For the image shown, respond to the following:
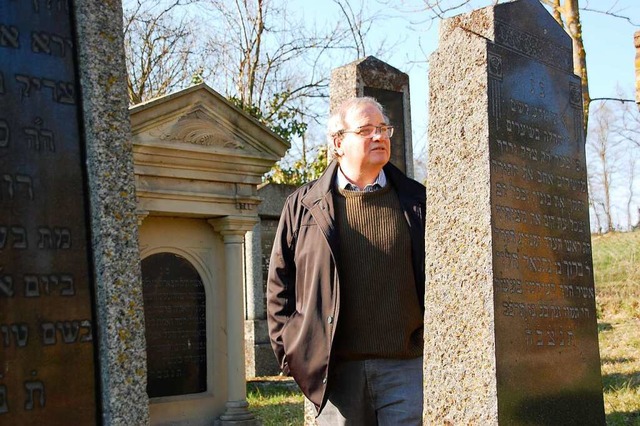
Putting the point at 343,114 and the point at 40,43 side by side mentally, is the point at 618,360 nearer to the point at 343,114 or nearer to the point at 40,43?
the point at 343,114

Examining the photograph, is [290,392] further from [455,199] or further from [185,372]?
[455,199]

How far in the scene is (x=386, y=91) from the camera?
806 cm

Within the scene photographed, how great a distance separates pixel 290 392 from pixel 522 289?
702cm

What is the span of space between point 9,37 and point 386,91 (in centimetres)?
538

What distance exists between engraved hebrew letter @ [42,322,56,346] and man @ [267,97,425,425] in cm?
149

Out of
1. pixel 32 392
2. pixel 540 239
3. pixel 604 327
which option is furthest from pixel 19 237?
Result: pixel 604 327

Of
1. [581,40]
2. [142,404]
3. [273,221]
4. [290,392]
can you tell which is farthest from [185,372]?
[581,40]

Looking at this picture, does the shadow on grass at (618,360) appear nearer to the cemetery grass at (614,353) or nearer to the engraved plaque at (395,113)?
the cemetery grass at (614,353)

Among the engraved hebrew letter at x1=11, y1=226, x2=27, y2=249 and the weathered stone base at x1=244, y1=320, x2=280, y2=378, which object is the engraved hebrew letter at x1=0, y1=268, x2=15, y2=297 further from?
the weathered stone base at x1=244, y1=320, x2=280, y2=378

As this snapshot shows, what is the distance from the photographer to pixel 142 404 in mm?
3182

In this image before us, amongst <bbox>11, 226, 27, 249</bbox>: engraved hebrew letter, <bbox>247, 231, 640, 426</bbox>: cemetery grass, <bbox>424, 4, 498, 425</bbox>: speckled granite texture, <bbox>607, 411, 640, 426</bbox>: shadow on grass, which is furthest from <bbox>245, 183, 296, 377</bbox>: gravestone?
<bbox>11, 226, 27, 249</bbox>: engraved hebrew letter

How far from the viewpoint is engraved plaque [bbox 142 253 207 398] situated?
850 cm

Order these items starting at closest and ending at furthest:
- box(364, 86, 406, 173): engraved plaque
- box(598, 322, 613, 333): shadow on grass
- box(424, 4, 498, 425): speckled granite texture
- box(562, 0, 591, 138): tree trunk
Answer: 1. box(424, 4, 498, 425): speckled granite texture
2. box(364, 86, 406, 173): engraved plaque
3. box(562, 0, 591, 138): tree trunk
4. box(598, 322, 613, 333): shadow on grass

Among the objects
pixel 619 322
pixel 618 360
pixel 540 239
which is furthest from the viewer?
pixel 619 322
